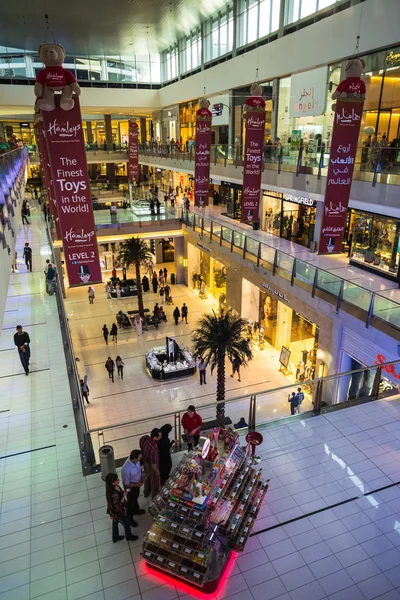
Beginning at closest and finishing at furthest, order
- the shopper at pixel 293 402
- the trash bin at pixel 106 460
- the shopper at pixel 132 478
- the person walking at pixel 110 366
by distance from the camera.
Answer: the shopper at pixel 132 478
the trash bin at pixel 106 460
the shopper at pixel 293 402
the person walking at pixel 110 366

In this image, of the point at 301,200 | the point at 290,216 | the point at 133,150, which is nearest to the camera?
the point at 301,200

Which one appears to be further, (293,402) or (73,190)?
(293,402)

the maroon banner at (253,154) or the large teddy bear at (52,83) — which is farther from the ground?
the large teddy bear at (52,83)

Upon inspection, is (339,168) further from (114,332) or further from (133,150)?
(133,150)

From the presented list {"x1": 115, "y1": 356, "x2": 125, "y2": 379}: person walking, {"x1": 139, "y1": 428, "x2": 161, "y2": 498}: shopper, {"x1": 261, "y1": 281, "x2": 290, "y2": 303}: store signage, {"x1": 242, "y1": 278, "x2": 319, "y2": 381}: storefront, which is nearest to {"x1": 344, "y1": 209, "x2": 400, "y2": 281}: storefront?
{"x1": 261, "y1": 281, "x2": 290, "y2": 303}: store signage

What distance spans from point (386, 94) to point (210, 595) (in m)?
15.0

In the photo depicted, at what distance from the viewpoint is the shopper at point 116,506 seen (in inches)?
196

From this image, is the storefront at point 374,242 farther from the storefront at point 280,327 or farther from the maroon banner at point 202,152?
the maroon banner at point 202,152

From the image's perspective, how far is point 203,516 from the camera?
5023 mm

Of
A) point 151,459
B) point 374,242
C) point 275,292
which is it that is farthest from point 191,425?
point 374,242

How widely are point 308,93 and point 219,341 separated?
474 inches

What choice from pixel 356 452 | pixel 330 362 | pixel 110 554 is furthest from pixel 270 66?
pixel 110 554

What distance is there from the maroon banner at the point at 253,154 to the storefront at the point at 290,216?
2078mm

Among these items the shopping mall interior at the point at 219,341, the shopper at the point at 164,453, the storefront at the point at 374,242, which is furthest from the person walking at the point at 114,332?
the shopper at the point at 164,453
